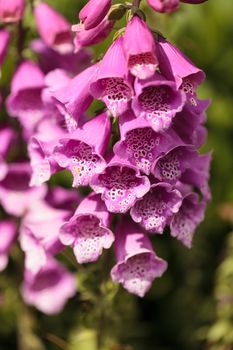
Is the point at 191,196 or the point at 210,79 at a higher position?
the point at 191,196

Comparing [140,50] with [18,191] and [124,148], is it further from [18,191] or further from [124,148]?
[18,191]

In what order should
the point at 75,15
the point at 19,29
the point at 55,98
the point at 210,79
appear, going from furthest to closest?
the point at 210,79 < the point at 75,15 < the point at 19,29 < the point at 55,98

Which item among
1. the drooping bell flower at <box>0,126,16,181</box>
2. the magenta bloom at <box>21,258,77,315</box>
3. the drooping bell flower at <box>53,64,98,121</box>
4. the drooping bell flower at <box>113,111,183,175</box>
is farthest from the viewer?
the magenta bloom at <box>21,258,77,315</box>

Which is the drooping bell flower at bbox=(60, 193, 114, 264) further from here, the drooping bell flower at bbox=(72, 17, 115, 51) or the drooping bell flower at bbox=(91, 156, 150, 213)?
the drooping bell flower at bbox=(72, 17, 115, 51)

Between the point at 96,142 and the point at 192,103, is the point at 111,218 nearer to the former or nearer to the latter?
the point at 96,142

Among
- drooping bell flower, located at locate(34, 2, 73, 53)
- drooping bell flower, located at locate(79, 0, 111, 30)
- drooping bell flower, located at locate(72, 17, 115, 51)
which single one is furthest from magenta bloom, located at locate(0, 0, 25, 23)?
drooping bell flower, located at locate(79, 0, 111, 30)

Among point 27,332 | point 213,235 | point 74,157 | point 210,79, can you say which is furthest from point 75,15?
point 74,157

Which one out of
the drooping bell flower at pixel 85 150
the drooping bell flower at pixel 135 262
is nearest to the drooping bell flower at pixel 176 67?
the drooping bell flower at pixel 85 150

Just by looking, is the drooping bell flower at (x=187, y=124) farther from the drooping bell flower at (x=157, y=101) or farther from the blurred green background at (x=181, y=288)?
the blurred green background at (x=181, y=288)
